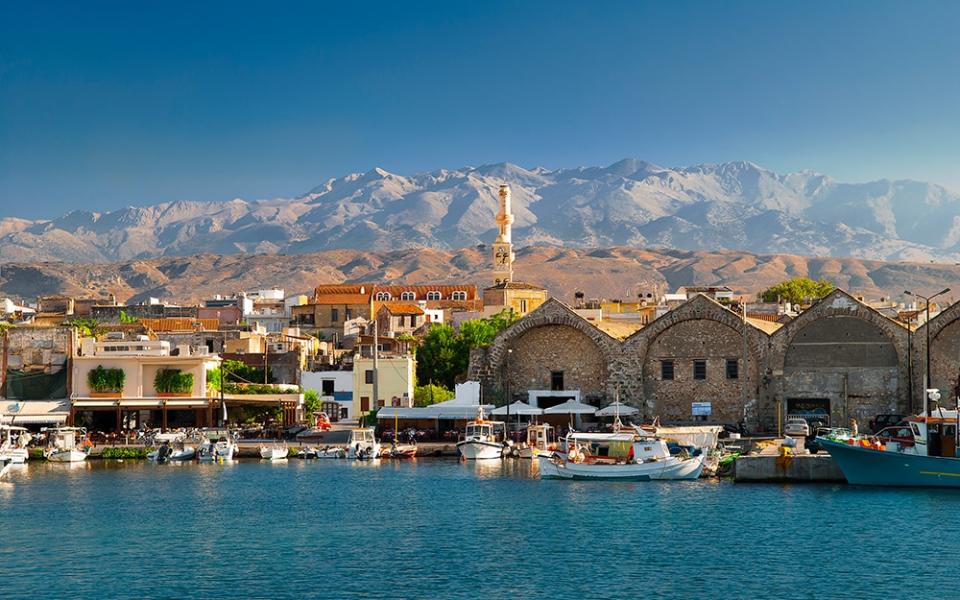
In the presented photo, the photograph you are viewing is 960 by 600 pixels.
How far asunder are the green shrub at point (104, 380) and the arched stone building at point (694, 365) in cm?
2758

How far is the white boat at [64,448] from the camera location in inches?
2638

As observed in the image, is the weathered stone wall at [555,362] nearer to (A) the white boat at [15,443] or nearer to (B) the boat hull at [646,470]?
(B) the boat hull at [646,470]

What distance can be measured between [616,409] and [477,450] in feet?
28.4

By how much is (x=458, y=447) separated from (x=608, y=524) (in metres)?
23.3

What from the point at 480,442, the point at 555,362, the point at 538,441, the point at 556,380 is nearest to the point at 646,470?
the point at 480,442

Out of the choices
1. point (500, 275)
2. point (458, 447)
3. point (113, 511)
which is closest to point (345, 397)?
point (458, 447)

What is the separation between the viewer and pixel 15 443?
226 ft

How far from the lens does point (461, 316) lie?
4651 inches

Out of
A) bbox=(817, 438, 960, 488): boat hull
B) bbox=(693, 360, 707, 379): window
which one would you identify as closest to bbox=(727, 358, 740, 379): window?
bbox=(693, 360, 707, 379): window

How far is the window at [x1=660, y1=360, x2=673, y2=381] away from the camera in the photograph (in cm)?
7325

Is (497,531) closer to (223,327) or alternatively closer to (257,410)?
(257,410)

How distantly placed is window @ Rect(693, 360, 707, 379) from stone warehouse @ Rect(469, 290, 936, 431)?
0.18 ft

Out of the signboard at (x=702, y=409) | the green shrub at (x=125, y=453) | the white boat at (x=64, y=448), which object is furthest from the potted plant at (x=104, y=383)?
the signboard at (x=702, y=409)

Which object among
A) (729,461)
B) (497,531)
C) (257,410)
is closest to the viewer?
(497,531)
